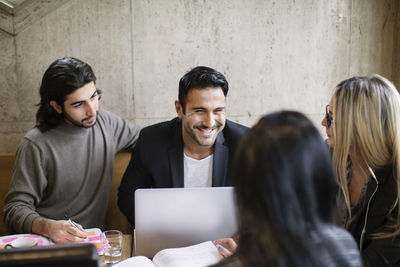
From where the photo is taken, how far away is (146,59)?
2.66m

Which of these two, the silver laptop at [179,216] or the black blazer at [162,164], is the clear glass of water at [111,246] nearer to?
the silver laptop at [179,216]

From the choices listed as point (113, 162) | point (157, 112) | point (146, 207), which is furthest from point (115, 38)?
point (146, 207)

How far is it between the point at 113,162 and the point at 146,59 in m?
0.81

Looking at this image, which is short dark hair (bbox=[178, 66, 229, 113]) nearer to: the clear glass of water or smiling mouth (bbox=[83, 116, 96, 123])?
smiling mouth (bbox=[83, 116, 96, 123])

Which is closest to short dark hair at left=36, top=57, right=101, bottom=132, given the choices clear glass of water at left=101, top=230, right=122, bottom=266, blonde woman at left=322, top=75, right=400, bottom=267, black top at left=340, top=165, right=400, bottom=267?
clear glass of water at left=101, top=230, right=122, bottom=266

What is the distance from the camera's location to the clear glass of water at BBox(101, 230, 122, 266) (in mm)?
1376

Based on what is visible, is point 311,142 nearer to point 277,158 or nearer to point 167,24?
point 277,158

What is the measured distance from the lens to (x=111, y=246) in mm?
1411

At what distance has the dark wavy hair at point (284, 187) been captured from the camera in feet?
2.15

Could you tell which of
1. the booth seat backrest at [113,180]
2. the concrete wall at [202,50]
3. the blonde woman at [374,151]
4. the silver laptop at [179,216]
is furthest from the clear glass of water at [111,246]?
the concrete wall at [202,50]

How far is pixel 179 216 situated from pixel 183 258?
0.14 metres

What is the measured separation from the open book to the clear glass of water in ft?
0.45

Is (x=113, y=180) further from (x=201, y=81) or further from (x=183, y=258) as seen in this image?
(x=183, y=258)

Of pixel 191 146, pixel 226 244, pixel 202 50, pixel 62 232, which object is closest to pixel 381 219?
pixel 226 244
